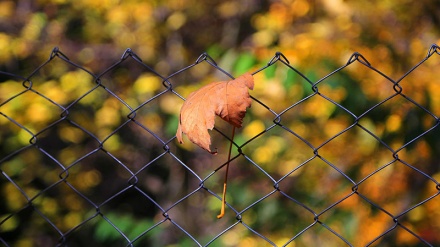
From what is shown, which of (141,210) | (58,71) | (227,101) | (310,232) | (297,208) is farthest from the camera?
(141,210)

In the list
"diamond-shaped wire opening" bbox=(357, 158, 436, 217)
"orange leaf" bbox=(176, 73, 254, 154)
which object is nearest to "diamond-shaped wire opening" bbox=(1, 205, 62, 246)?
"diamond-shaped wire opening" bbox=(357, 158, 436, 217)

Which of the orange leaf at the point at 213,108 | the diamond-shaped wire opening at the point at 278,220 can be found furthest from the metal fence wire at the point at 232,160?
the orange leaf at the point at 213,108

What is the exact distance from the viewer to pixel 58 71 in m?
4.84

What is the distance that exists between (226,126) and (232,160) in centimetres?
230

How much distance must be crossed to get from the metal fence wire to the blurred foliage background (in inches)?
0.5

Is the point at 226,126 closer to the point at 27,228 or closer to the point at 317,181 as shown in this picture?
the point at 317,181

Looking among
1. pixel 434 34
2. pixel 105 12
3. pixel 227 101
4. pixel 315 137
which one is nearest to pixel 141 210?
pixel 105 12

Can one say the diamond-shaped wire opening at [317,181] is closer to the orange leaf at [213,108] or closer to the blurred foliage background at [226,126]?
the blurred foliage background at [226,126]

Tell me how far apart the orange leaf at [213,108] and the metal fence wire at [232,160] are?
0.40 meters

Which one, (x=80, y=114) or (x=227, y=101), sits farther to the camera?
(x=80, y=114)

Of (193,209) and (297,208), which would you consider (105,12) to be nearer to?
(193,209)

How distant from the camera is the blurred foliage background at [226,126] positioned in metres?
2.95

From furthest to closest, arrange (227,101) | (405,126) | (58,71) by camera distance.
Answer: (58,71)
(405,126)
(227,101)

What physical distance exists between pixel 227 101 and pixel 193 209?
114 inches
